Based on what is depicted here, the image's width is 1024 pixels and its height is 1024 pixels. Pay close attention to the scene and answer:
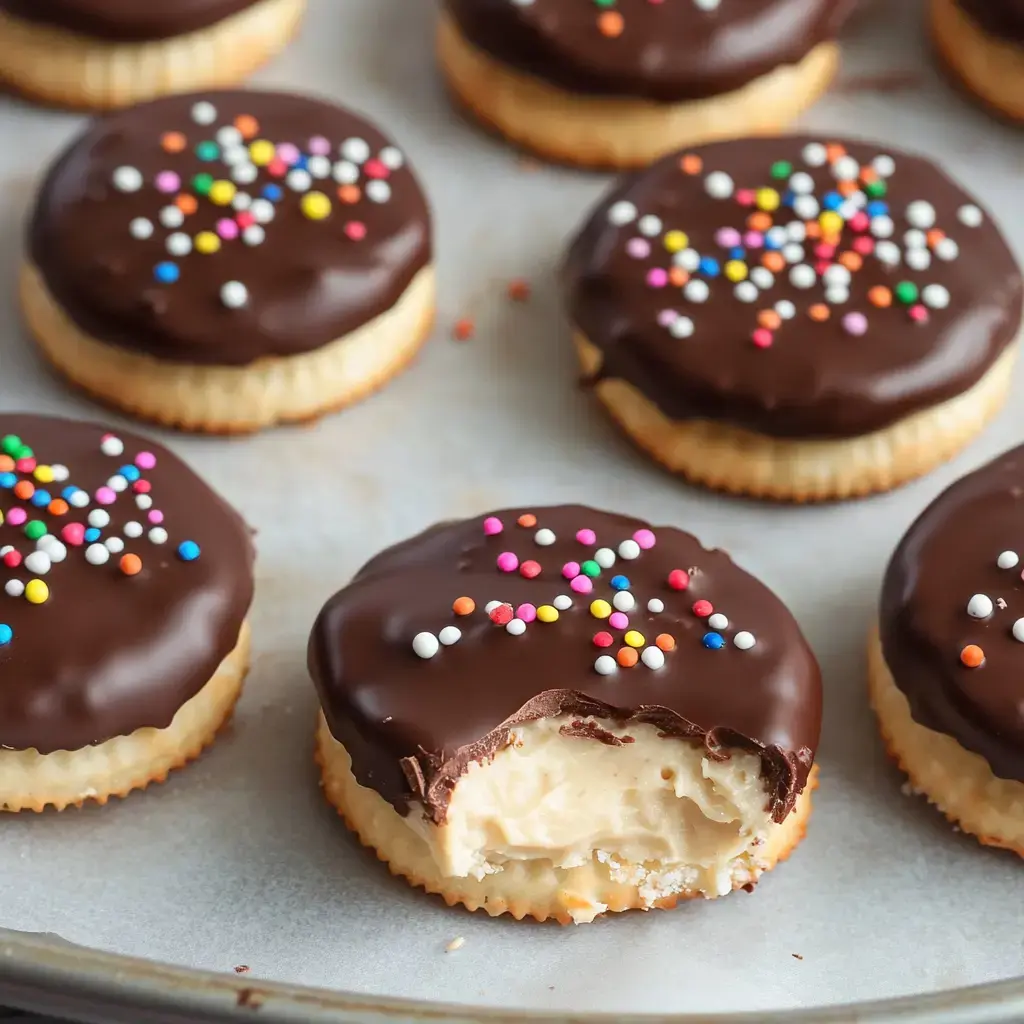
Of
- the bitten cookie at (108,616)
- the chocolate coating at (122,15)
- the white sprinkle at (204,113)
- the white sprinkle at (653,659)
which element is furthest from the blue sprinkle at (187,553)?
the chocolate coating at (122,15)

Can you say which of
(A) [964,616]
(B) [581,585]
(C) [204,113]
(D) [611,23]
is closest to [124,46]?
(C) [204,113]

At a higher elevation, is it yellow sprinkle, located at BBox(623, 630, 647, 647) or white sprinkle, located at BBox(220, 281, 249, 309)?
yellow sprinkle, located at BBox(623, 630, 647, 647)

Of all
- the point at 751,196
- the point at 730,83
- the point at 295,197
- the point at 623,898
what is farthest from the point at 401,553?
the point at 730,83

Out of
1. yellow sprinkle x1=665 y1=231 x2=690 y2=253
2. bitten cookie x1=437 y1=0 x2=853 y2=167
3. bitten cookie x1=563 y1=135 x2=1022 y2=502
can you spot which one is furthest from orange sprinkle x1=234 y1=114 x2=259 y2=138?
yellow sprinkle x1=665 y1=231 x2=690 y2=253

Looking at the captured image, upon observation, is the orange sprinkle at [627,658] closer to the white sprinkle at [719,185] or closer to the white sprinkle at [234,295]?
the white sprinkle at [234,295]

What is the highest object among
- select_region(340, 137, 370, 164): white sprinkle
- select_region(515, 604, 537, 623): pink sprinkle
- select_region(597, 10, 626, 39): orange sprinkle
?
select_region(597, 10, 626, 39): orange sprinkle

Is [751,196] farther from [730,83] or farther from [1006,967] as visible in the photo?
[1006,967]

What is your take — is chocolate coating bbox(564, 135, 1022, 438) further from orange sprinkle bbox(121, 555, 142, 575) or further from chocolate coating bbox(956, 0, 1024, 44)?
orange sprinkle bbox(121, 555, 142, 575)
